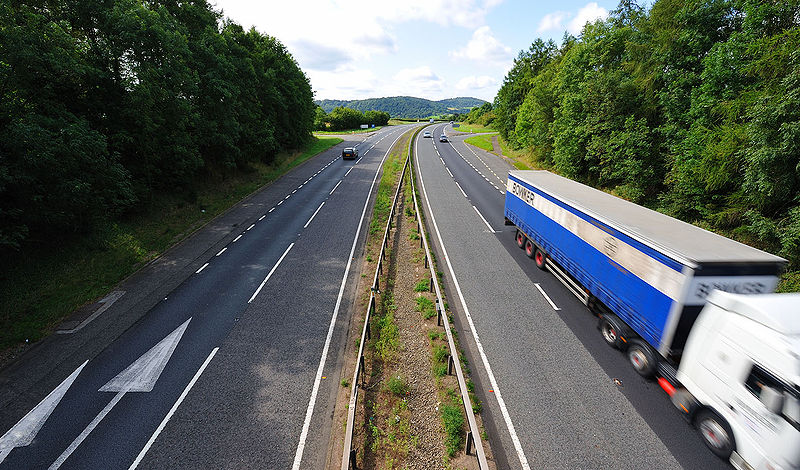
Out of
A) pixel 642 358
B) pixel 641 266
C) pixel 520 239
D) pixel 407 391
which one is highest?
pixel 641 266

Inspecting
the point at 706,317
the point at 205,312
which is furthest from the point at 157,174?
the point at 706,317

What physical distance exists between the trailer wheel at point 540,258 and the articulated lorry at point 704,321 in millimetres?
3101

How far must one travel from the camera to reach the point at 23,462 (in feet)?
23.0

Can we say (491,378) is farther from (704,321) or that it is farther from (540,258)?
(540,258)

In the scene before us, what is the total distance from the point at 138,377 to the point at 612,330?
47.0 feet

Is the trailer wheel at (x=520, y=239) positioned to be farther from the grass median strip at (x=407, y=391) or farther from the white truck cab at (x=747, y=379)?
the white truck cab at (x=747, y=379)

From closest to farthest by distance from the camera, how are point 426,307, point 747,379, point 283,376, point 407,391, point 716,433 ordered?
point 747,379
point 716,433
point 407,391
point 283,376
point 426,307

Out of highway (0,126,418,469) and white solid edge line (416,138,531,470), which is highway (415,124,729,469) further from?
highway (0,126,418,469)

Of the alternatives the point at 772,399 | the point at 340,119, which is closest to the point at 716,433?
the point at 772,399

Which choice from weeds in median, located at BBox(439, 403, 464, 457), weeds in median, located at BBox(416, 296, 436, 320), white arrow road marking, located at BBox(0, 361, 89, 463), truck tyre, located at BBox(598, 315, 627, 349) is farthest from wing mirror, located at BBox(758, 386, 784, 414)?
white arrow road marking, located at BBox(0, 361, 89, 463)

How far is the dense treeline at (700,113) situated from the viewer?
1235 cm

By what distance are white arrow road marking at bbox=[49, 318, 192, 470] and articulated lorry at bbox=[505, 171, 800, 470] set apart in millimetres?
13739

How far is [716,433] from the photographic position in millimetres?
6922

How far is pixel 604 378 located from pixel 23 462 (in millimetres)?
14140
